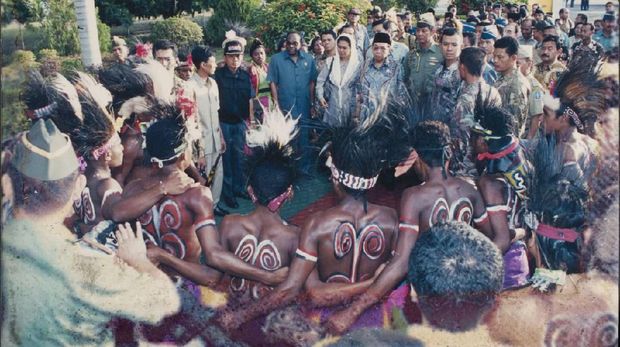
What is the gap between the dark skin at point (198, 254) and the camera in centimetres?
296

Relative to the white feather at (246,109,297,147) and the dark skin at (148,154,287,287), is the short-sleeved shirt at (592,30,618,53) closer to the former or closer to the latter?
the white feather at (246,109,297,147)

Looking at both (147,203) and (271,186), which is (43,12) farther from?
(271,186)

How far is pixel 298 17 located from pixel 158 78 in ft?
19.5

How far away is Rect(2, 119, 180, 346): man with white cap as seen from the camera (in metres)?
2.96

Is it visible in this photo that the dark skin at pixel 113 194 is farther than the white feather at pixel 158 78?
No

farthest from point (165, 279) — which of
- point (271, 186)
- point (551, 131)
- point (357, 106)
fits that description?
point (551, 131)

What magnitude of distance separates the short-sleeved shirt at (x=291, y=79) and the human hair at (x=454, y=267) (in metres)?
3.10

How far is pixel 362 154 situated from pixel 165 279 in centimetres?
111

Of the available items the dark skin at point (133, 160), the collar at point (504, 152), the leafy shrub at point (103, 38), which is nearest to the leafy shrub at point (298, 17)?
the leafy shrub at point (103, 38)

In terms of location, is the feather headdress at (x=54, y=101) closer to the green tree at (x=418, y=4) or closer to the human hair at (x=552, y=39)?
the human hair at (x=552, y=39)

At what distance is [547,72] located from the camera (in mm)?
4875

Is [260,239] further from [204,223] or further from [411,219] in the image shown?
[411,219]

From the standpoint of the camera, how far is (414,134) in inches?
118

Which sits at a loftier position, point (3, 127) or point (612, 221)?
point (3, 127)
